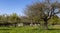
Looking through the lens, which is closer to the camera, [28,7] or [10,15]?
[28,7]

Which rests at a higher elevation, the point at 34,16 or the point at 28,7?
the point at 28,7

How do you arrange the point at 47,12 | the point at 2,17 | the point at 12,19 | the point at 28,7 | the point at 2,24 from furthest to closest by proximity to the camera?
1. the point at 2,17
2. the point at 12,19
3. the point at 2,24
4. the point at 28,7
5. the point at 47,12

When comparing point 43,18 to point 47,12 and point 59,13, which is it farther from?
point 59,13

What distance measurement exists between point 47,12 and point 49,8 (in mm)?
1212

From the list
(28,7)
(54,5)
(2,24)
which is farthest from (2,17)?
(54,5)

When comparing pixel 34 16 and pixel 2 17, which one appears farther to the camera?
pixel 2 17

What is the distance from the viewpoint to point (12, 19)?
72.4m

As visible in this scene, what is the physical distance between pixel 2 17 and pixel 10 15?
195 inches

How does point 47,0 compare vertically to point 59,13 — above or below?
above

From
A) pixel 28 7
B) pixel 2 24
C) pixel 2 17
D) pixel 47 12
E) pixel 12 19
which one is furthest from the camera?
pixel 2 17

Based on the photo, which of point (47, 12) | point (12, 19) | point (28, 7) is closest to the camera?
point (47, 12)

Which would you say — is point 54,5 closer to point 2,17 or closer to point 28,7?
point 28,7

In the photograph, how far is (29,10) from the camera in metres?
40.1

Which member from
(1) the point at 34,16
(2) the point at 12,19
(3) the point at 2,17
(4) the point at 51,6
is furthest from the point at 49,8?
(3) the point at 2,17
